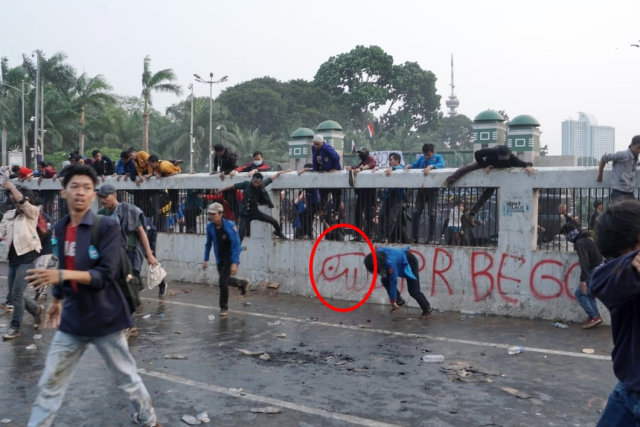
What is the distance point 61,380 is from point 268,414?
1703 millimetres

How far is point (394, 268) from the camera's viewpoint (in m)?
9.22

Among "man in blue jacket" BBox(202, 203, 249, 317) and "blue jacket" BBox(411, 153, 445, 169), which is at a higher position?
"blue jacket" BBox(411, 153, 445, 169)

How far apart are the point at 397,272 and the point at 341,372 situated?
2.94 metres

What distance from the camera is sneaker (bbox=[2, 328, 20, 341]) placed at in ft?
26.9

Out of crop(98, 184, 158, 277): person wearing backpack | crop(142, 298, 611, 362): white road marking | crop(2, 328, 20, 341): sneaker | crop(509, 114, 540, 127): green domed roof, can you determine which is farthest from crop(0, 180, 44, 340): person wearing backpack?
crop(509, 114, 540, 127): green domed roof

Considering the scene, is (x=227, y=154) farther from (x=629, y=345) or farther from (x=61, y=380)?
(x=629, y=345)

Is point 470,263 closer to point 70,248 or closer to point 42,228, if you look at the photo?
point 42,228

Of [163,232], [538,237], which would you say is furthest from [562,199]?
[163,232]

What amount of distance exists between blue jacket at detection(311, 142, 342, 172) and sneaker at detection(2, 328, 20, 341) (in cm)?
563

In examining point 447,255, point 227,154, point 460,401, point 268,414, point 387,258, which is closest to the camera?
point 268,414

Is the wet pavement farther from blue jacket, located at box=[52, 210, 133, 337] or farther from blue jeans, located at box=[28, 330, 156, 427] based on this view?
blue jacket, located at box=[52, 210, 133, 337]

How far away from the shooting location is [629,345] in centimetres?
296

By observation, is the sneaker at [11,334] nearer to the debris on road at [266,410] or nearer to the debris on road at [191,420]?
the debris on road at [191,420]

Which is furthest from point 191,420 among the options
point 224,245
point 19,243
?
point 224,245
